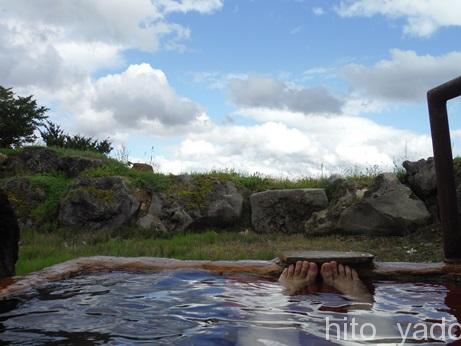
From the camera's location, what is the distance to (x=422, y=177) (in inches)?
323

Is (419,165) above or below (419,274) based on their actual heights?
above

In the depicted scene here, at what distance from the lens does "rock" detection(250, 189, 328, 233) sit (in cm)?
873

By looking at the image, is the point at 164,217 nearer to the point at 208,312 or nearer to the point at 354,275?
the point at 354,275

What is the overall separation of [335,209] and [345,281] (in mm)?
4623

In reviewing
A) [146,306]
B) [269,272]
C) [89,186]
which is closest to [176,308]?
[146,306]

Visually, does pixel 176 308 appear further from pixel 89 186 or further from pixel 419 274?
pixel 89 186

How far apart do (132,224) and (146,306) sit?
17.4ft

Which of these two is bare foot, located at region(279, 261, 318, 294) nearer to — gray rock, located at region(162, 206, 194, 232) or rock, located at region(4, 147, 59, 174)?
gray rock, located at region(162, 206, 194, 232)

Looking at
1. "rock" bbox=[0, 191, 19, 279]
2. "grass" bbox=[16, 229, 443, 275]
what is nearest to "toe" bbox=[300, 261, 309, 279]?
"grass" bbox=[16, 229, 443, 275]

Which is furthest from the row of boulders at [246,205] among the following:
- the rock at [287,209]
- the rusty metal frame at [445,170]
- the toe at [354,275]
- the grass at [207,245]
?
the toe at [354,275]

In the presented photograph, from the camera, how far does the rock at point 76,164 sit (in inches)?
399

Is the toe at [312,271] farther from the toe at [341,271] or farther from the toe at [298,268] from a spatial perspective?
the toe at [341,271]

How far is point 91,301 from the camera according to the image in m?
3.23

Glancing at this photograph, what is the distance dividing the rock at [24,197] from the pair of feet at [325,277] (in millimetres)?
6113
